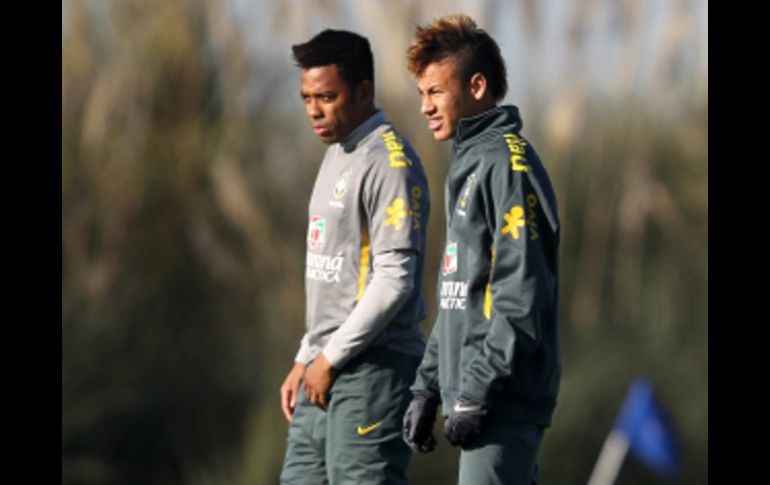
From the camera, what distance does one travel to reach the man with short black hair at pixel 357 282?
4.64 metres

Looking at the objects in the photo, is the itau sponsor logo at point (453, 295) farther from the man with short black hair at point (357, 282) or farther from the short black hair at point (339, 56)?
the short black hair at point (339, 56)

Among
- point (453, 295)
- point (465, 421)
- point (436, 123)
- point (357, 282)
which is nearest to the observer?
point (465, 421)

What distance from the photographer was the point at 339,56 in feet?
15.9

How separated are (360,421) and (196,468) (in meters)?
2.29

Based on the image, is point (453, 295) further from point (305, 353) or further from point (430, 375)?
point (305, 353)

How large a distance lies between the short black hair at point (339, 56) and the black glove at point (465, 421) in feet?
3.99

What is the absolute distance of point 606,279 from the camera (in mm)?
6703

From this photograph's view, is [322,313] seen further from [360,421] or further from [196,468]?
[196,468]

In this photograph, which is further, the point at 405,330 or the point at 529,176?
the point at 405,330

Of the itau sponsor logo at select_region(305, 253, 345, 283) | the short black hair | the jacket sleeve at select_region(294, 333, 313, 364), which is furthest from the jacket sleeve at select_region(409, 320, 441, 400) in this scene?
the short black hair

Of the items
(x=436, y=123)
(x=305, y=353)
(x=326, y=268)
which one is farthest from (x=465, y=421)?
(x=305, y=353)

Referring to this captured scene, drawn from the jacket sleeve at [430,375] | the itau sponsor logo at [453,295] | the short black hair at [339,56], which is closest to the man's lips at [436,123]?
the itau sponsor logo at [453,295]

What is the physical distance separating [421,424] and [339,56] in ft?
3.76
